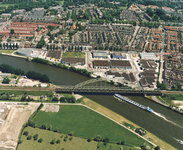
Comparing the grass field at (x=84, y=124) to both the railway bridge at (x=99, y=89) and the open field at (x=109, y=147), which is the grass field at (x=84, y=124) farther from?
the railway bridge at (x=99, y=89)

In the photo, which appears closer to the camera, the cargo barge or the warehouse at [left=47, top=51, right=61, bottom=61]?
the cargo barge

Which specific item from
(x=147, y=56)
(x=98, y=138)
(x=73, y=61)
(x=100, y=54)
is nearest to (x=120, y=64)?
(x=100, y=54)

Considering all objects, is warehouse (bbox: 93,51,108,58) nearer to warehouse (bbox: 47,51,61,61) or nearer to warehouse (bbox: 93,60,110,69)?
warehouse (bbox: 93,60,110,69)

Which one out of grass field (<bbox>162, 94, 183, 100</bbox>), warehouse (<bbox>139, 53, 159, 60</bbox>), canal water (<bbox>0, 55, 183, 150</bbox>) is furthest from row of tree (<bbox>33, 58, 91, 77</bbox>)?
warehouse (<bbox>139, 53, 159, 60</bbox>)

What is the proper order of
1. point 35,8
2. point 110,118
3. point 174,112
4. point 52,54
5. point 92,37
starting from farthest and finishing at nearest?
point 35,8 < point 92,37 < point 52,54 < point 174,112 < point 110,118

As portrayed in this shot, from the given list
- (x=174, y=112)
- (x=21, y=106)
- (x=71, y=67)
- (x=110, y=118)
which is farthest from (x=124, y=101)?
A: (x=21, y=106)

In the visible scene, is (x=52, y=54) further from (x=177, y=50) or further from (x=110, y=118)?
(x=177, y=50)
